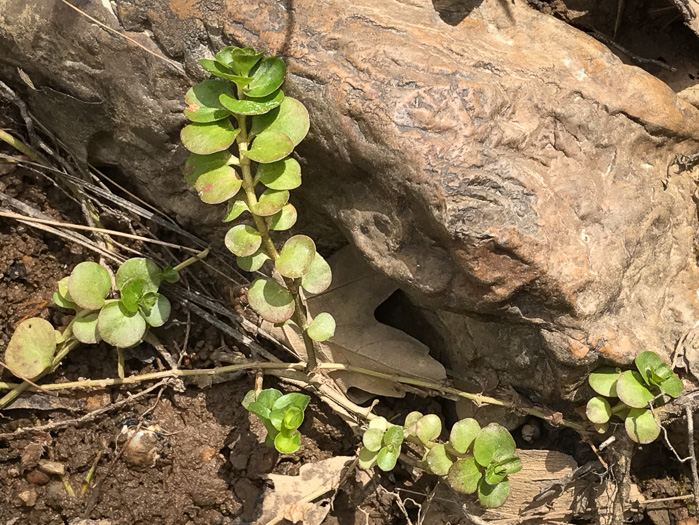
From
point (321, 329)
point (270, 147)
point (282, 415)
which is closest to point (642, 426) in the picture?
point (321, 329)

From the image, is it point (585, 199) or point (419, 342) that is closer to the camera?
point (585, 199)

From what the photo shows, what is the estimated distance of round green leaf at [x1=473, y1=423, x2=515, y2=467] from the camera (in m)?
2.42

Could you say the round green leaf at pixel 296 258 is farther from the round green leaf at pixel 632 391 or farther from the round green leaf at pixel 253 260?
the round green leaf at pixel 632 391

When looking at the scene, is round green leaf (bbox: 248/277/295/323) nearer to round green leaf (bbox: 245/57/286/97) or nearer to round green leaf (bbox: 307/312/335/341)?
round green leaf (bbox: 307/312/335/341)

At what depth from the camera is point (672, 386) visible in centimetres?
229

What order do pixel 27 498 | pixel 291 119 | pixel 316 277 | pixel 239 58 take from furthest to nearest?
pixel 27 498 → pixel 316 277 → pixel 291 119 → pixel 239 58

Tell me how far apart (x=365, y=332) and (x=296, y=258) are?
664 mm

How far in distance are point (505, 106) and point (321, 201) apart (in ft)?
2.62

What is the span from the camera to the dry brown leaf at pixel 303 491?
2.74 meters

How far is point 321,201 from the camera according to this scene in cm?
249

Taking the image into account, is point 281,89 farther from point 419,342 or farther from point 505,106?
point 419,342

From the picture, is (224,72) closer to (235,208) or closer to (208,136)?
(208,136)

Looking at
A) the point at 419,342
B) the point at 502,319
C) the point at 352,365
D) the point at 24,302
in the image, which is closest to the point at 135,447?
the point at 24,302

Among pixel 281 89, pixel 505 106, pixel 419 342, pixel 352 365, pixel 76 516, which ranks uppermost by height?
pixel 505 106
